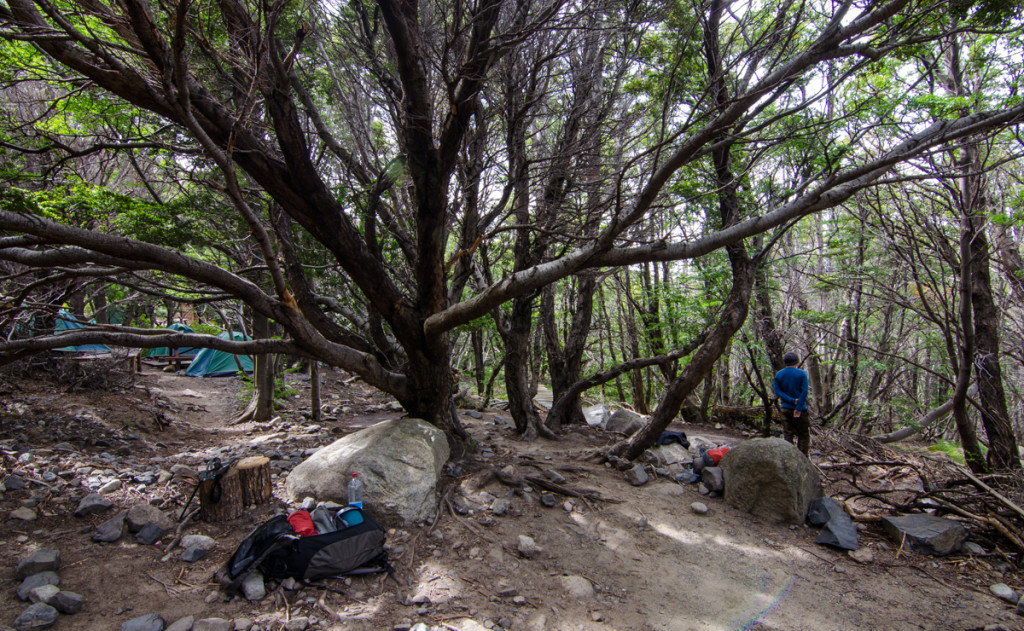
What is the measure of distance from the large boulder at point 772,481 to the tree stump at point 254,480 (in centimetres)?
484

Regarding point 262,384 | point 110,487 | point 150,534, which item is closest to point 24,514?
point 110,487

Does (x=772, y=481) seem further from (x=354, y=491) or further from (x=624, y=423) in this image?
(x=354, y=491)

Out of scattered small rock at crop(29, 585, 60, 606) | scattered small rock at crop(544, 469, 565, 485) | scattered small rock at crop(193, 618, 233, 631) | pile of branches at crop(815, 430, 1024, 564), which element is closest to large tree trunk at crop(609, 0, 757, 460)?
scattered small rock at crop(544, 469, 565, 485)

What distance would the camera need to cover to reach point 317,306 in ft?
19.2

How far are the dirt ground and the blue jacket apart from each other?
2.02 m

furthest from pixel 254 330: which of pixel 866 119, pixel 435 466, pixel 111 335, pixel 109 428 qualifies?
pixel 866 119

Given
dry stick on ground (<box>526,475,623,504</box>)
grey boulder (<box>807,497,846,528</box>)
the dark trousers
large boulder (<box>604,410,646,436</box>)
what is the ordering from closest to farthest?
grey boulder (<box>807,497,846,528</box>), dry stick on ground (<box>526,475,623,504</box>), the dark trousers, large boulder (<box>604,410,646,436</box>)

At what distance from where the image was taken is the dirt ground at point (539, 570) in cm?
316

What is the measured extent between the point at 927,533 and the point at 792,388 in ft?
7.99

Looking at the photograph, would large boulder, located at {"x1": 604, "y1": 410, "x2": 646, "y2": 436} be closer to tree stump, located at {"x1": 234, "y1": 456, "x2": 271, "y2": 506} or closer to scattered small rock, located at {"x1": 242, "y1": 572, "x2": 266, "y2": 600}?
tree stump, located at {"x1": 234, "y1": 456, "x2": 271, "y2": 506}

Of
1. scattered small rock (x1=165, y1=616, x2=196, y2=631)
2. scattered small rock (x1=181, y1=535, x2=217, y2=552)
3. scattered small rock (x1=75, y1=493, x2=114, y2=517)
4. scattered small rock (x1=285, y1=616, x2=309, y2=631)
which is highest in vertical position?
scattered small rock (x1=75, y1=493, x2=114, y2=517)

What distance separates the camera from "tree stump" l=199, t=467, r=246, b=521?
13.1 feet

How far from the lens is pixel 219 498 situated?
4000mm

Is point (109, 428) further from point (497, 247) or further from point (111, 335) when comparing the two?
point (497, 247)
